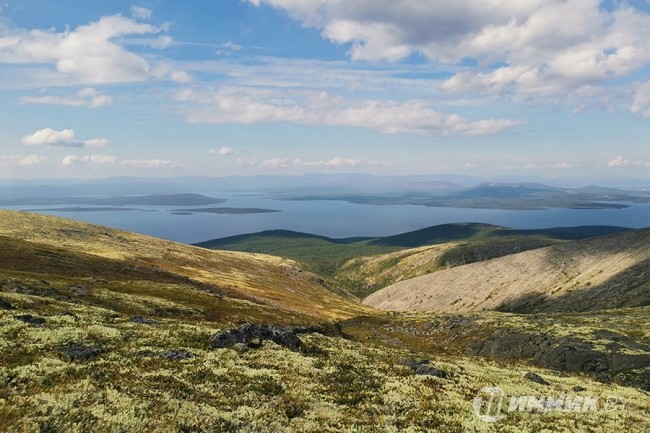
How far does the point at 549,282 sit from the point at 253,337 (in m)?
138

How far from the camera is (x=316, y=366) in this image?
1088 inches


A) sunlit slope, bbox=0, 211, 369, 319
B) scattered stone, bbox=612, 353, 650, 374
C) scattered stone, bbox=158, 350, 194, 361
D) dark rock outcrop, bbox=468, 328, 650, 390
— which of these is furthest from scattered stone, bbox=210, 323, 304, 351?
sunlit slope, bbox=0, 211, 369, 319

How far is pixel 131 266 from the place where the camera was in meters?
→ 107

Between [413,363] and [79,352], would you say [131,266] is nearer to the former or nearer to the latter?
[79,352]

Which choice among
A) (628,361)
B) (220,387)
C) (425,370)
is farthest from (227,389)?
(628,361)

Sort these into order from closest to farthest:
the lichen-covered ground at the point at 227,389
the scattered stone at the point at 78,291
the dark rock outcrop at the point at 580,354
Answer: the lichen-covered ground at the point at 227,389 < the dark rock outcrop at the point at 580,354 < the scattered stone at the point at 78,291

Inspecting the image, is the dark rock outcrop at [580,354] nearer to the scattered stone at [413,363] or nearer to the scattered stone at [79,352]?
the scattered stone at [413,363]

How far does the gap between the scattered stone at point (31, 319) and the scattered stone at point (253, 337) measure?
11810mm

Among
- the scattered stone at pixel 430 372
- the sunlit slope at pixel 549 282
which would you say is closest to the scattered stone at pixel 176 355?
the scattered stone at pixel 430 372

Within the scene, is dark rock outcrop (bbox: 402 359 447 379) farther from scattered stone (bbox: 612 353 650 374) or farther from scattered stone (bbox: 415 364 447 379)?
scattered stone (bbox: 612 353 650 374)

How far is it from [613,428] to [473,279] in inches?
5950

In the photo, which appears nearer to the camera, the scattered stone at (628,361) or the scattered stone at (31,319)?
the scattered stone at (31,319)

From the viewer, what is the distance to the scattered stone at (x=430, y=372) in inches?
1125

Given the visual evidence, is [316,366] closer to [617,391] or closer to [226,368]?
[226,368]
